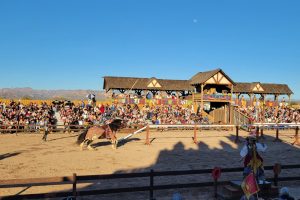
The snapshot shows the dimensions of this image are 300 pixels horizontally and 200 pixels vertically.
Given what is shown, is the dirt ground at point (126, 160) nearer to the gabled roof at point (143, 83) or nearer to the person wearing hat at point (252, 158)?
the person wearing hat at point (252, 158)

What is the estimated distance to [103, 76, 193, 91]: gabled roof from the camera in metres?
39.4

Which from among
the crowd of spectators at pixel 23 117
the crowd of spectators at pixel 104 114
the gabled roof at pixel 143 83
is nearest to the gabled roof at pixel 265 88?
the crowd of spectators at pixel 104 114

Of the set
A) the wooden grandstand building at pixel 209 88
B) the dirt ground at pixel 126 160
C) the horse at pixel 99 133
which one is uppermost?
the wooden grandstand building at pixel 209 88

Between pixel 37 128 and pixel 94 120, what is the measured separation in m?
5.27

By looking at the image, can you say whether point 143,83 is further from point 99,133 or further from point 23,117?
point 99,133

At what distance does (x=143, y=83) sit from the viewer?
135 ft

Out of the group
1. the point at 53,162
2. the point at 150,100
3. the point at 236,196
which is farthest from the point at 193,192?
the point at 150,100

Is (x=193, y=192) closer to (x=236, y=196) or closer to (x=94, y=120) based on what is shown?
(x=236, y=196)

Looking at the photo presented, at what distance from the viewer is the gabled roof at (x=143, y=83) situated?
129 feet

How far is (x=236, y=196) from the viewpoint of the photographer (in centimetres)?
872

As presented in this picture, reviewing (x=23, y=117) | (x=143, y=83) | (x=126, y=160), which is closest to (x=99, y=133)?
(x=126, y=160)

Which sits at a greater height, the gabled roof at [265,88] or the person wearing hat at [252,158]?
the gabled roof at [265,88]

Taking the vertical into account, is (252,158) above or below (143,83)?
below

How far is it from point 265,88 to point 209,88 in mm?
9856
